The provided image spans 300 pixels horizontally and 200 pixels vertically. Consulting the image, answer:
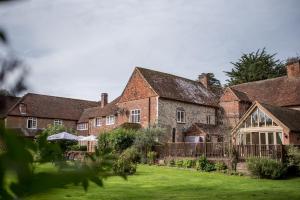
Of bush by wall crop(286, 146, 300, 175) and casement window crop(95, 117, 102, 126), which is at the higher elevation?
casement window crop(95, 117, 102, 126)

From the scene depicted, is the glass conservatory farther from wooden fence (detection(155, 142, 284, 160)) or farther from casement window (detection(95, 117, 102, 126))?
casement window (detection(95, 117, 102, 126))

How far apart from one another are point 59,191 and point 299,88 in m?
44.0

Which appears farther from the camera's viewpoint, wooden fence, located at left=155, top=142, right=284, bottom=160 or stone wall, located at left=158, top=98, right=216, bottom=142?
stone wall, located at left=158, top=98, right=216, bottom=142

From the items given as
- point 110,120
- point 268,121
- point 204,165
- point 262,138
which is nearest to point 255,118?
point 268,121

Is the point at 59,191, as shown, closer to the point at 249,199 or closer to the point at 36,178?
the point at 36,178

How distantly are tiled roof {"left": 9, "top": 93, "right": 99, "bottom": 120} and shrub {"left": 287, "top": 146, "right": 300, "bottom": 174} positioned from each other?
140 ft

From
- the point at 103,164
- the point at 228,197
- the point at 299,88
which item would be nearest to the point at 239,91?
the point at 299,88

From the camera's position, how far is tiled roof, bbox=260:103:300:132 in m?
30.4

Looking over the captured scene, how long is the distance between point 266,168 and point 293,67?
2475 cm

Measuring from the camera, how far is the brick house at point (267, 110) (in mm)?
30867

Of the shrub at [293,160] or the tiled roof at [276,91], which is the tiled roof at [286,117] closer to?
the shrub at [293,160]

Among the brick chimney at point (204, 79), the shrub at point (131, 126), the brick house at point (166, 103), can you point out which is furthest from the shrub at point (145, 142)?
the brick chimney at point (204, 79)

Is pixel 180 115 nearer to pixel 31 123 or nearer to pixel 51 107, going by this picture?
pixel 31 123

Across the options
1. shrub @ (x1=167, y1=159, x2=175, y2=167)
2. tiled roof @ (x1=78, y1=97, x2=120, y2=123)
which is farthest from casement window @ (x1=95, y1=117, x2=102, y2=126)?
shrub @ (x1=167, y1=159, x2=175, y2=167)
